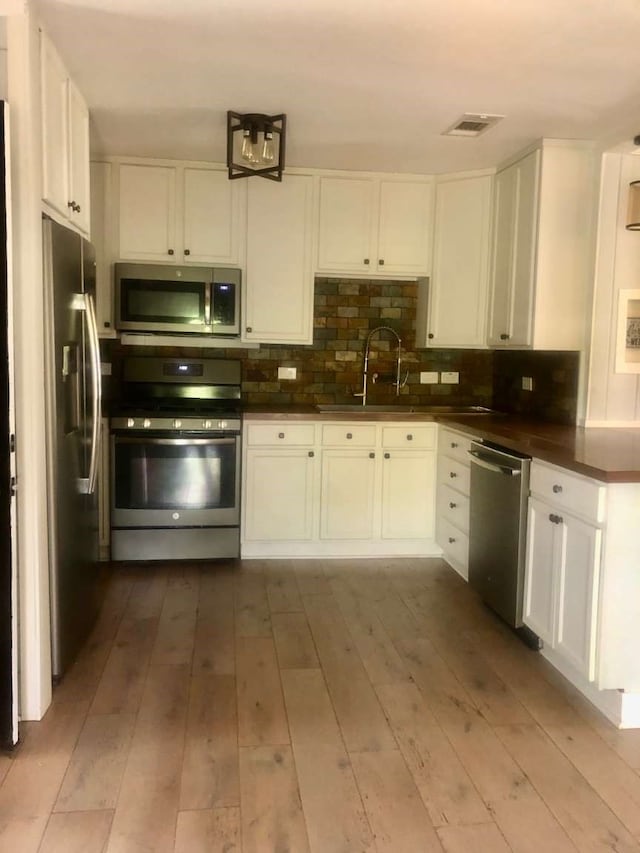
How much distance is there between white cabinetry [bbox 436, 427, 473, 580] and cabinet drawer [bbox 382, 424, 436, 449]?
0.06 meters

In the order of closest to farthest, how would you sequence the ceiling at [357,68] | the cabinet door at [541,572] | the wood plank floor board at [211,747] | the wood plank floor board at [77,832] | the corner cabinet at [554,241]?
the wood plank floor board at [77,832]
the wood plank floor board at [211,747]
the ceiling at [357,68]
the cabinet door at [541,572]
the corner cabinet at [554,241]

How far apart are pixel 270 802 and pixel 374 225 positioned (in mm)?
3334

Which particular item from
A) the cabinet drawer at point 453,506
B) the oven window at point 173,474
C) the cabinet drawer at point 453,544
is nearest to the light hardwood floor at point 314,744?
the cabinet drawer at point 453,544

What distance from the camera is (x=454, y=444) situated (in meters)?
4.02

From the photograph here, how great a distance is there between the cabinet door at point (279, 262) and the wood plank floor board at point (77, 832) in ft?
9.45

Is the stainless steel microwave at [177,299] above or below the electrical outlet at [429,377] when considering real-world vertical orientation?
above

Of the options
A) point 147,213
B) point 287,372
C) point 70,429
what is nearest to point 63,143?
point 70,429

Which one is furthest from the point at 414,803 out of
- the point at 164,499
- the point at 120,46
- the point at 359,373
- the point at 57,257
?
the point at 359,373

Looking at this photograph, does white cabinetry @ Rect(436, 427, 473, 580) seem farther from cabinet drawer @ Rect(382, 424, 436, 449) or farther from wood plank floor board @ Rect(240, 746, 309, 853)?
wood plank floor board @ Rect(240, 746, 309, 853)

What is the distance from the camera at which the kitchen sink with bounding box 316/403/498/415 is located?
4.46m

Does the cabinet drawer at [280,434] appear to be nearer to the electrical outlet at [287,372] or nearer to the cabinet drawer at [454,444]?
the electrical outlet at [287,372]

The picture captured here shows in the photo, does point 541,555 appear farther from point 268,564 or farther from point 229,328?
point 229,328

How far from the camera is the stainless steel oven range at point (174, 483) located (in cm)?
404

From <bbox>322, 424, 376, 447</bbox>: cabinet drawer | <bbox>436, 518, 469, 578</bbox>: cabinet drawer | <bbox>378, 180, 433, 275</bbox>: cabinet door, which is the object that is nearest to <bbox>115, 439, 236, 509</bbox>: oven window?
<bbox>322, 424, 376, 447</bbox>: cabinet drawer
